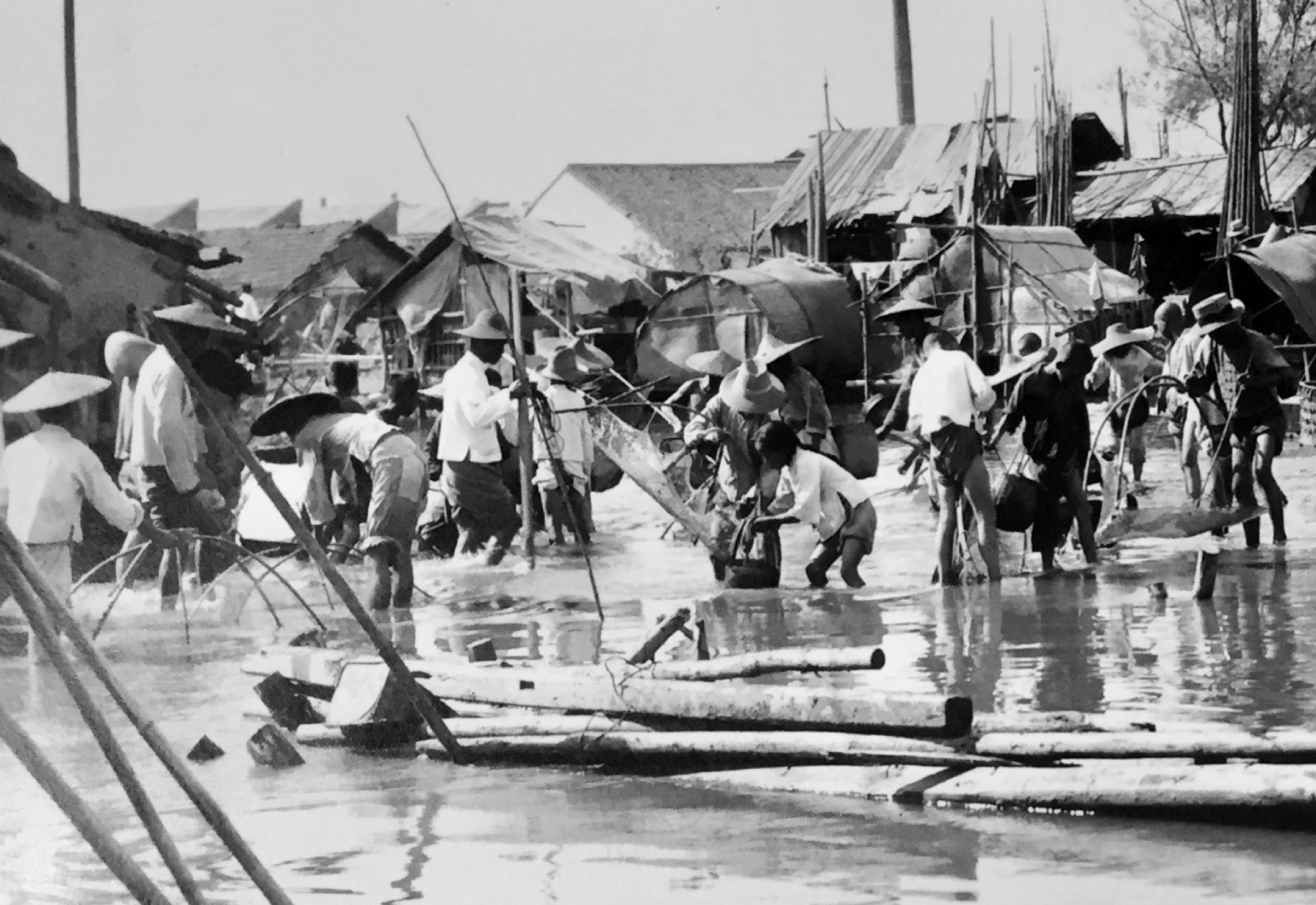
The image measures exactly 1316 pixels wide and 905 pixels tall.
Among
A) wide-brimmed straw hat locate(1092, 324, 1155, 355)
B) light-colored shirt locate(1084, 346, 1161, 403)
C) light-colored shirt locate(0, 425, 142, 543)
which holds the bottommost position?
light-colored shirt locate(0, 425, 142, 543)

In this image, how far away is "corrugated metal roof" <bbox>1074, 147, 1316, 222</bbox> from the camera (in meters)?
30.1

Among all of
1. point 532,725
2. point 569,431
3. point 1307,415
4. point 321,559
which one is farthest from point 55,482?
point 1307,415

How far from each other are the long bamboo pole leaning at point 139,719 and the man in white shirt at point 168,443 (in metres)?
8.30

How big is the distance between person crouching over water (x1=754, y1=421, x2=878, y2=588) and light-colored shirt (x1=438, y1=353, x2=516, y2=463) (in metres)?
2.22

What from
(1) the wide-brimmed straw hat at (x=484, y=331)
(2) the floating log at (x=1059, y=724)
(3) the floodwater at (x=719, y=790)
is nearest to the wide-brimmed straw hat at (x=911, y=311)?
(3) the floodwater at (x=719, y=790)

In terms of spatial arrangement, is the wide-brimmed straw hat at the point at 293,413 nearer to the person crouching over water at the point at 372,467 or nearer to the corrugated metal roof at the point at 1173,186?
the person crouching over water at the point at 372,467

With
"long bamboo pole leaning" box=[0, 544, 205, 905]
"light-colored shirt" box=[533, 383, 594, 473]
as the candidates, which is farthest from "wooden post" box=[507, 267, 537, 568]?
"long bamboo pole leaning" box=[0, 544, 205, 905]

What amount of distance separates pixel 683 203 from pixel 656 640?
130 feet

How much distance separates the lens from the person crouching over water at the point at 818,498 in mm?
11781

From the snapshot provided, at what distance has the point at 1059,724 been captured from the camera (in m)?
6.26

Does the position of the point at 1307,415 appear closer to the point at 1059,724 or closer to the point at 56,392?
the point at 56,392

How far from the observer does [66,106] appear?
2228cm

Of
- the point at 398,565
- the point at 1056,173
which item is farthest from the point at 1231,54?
the point at 398,565

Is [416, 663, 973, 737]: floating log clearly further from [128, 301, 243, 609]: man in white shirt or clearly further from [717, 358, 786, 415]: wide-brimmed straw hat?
[128, 301, 243, 609]: man in white shirt
